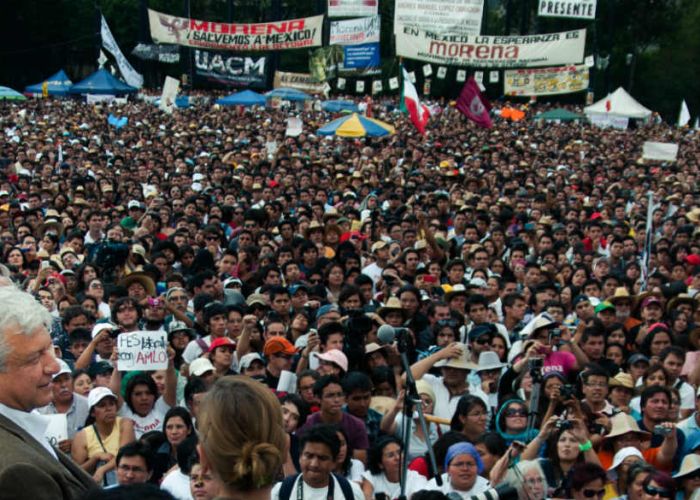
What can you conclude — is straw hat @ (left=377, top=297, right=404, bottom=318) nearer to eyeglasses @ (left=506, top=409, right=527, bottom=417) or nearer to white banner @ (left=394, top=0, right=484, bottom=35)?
eyeglasses @ (left=506, top=409, right=527, bottom=417)

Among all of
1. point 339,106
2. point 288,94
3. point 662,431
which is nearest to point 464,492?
point 662,431

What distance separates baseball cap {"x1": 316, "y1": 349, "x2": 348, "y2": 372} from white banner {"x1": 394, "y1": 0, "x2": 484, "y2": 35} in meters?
30.9

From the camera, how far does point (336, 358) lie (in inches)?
256

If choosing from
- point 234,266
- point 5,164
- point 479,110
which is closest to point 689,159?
point 479,110

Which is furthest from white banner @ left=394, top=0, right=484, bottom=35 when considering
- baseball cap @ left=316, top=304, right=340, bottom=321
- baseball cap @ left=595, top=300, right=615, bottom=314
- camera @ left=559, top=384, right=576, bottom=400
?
camera @ left=559, top=384, right=576, bottom=400

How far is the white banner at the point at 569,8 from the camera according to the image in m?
39.8

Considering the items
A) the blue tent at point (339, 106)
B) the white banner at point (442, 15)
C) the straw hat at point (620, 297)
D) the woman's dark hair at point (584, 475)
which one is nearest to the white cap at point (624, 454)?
the woman's dark hair at point (584, 475)

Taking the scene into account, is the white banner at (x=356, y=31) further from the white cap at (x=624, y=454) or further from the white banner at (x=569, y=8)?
the white cap at (x=624, y=454)

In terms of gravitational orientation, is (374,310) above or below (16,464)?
below

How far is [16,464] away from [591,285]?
345 inches

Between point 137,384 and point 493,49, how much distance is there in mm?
31015

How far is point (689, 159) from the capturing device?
2678 centimetres

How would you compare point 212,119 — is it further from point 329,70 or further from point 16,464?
point 16,464

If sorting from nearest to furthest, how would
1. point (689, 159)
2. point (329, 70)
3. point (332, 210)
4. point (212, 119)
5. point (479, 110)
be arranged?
point (332, 210)
point (479, 110)
point (689, 159)
point (212, 119)
point (329, 70)
